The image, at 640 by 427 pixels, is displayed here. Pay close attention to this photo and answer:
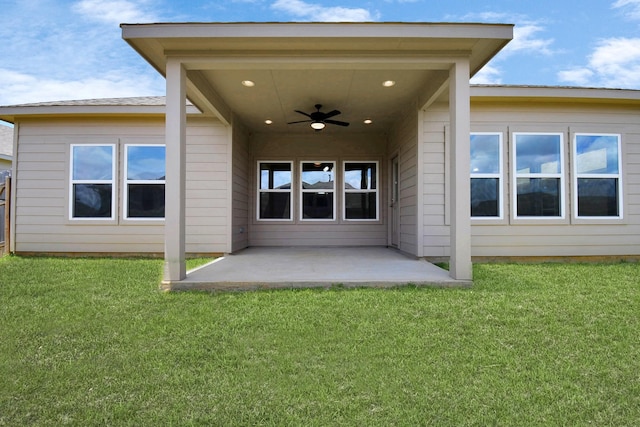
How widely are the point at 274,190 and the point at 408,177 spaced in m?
3.13

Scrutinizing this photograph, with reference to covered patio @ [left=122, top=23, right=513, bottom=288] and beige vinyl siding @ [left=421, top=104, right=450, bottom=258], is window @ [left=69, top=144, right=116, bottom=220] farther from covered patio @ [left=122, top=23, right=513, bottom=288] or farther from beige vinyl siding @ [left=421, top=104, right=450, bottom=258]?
beige vinyl siding @ [left=421, top=104, right=450, bottom=258]

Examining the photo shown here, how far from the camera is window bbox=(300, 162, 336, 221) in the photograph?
788cm

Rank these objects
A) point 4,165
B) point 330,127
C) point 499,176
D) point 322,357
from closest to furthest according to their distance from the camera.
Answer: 1. point 322,357
2. point 499,176
3. point 330,127
4. point 4,165

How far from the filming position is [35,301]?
337 cm

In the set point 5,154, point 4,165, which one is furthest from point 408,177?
point 4,165

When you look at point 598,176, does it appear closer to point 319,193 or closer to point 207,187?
point 319,193

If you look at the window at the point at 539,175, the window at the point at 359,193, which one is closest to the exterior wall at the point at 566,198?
the window at the point at 539,175

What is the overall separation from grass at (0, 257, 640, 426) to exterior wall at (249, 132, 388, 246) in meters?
4.11

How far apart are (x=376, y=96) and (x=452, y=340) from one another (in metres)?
4.21

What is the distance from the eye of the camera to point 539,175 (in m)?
5.87

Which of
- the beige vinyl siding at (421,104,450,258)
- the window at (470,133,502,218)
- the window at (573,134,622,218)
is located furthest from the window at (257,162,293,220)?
the window at (573,134,622,218)

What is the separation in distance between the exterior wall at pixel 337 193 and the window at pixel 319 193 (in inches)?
4.6

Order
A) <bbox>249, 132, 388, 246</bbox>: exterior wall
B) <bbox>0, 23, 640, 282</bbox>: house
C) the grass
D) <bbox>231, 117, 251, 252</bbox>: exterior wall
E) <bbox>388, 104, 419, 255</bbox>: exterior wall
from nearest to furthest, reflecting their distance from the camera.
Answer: the grass → <bbox>0, 23, 640, 282</bbox>: house → <bbox>388, 104, 419, 255</bbox>: exterior wall → <bbox>231, 117, 251, 252</bbox>: exterior wall → <bbox>249, 132, 388, 246</bbox>: exterior wall

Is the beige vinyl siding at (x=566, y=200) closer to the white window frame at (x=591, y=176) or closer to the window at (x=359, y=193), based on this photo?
the white window frame at (x=591, y=176)
